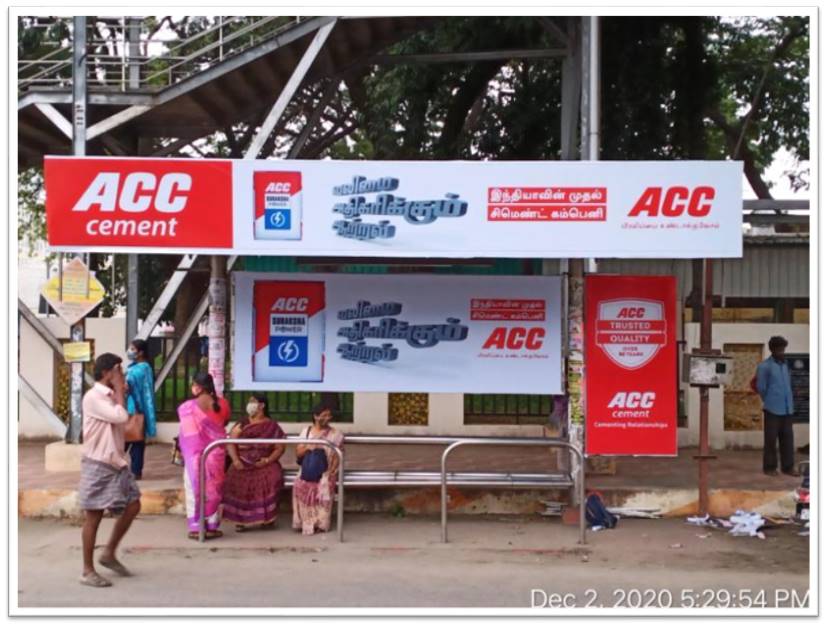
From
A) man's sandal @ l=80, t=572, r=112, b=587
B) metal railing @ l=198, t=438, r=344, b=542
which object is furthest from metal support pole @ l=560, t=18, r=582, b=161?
man's sandal @ l=80, t=572, r=112, b=587

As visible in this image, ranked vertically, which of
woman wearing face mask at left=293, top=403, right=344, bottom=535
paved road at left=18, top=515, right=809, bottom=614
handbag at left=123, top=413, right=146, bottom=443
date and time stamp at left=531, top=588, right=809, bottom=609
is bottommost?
date and time stamp at left=531, top=588, right=809, bottom=609

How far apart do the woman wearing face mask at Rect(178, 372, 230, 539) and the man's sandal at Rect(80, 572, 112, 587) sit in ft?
4.61

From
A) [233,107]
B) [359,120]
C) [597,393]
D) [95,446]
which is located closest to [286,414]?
[233,107]

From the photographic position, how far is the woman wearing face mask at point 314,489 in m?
8.65

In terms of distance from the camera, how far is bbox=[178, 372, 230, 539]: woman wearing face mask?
331 inches

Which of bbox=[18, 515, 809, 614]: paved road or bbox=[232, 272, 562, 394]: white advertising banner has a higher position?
bbox=[232, 272, 562, 394]: white advertising banner

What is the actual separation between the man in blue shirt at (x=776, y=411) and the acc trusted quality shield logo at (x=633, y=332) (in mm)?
2361

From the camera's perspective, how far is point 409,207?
847cm

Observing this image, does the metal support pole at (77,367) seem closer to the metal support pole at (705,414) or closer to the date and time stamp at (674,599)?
the date and time stamp at (674,599)

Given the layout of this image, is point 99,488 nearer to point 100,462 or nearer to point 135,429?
point 100,462

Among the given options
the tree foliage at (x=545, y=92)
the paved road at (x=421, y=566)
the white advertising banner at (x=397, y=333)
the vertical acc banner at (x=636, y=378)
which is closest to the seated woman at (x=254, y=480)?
the paved road at (x=421, y=566)

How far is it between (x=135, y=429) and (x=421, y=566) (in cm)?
356

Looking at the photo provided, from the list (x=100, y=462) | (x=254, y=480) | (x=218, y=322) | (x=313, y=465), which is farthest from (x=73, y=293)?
(x=100, y=462)

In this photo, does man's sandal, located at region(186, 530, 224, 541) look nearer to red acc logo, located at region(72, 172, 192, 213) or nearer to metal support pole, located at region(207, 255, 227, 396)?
metal support pole, located at region(207, 255, 227, 396)
